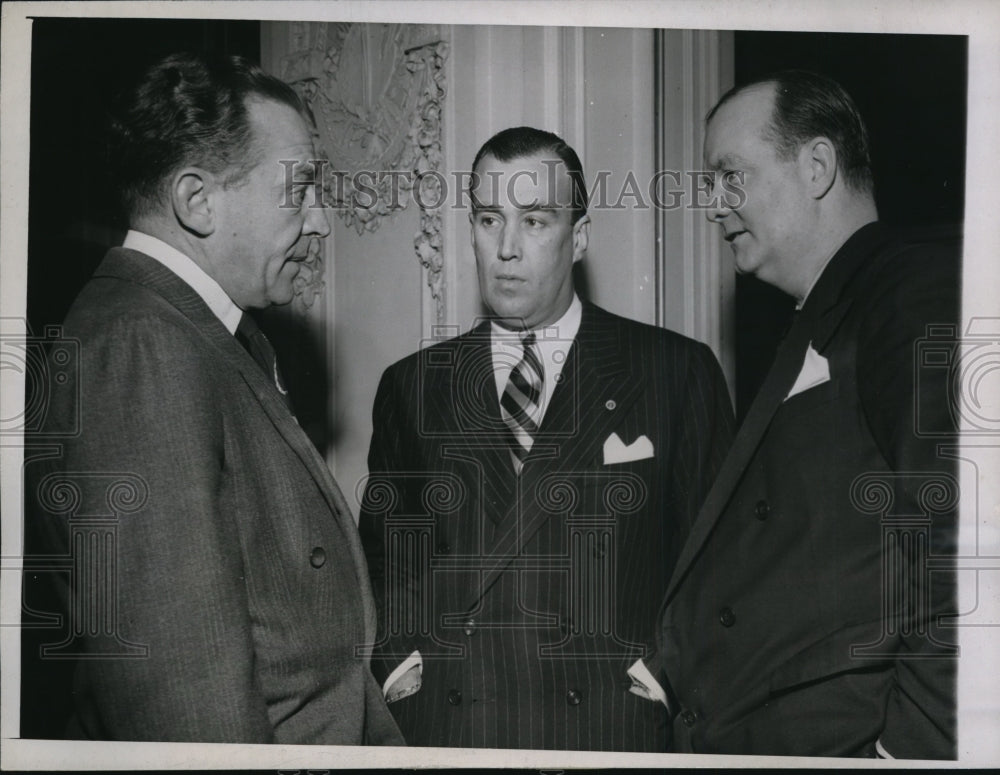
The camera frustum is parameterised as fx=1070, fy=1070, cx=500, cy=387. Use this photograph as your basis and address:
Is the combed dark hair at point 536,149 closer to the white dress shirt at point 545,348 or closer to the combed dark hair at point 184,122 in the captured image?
the white dress shirt at point 545,348

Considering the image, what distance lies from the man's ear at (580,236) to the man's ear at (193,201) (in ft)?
2.84

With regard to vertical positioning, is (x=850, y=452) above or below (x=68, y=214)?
below

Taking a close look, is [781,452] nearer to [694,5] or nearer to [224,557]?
[694,5]

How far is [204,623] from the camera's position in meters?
2.38

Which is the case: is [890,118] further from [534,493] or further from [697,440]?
[534,493]

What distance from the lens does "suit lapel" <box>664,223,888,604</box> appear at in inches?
101

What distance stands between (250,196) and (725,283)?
1.17 m

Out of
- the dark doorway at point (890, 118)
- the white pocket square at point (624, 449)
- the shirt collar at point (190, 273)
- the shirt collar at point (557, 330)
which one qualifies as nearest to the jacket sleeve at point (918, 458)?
the dark doorway at point (890, 118)

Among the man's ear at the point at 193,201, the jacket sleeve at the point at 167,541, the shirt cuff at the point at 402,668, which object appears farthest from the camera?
the shirt cuff at the point at 402,668

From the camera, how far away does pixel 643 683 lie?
2.60 meters

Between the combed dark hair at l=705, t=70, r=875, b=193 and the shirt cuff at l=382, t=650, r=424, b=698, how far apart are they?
1.50 m

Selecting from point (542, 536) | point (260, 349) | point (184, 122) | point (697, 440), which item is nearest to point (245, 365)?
point (260, 349)

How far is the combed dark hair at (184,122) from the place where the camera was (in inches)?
99.1

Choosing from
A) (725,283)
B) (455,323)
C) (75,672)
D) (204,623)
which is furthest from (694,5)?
(75,672)
